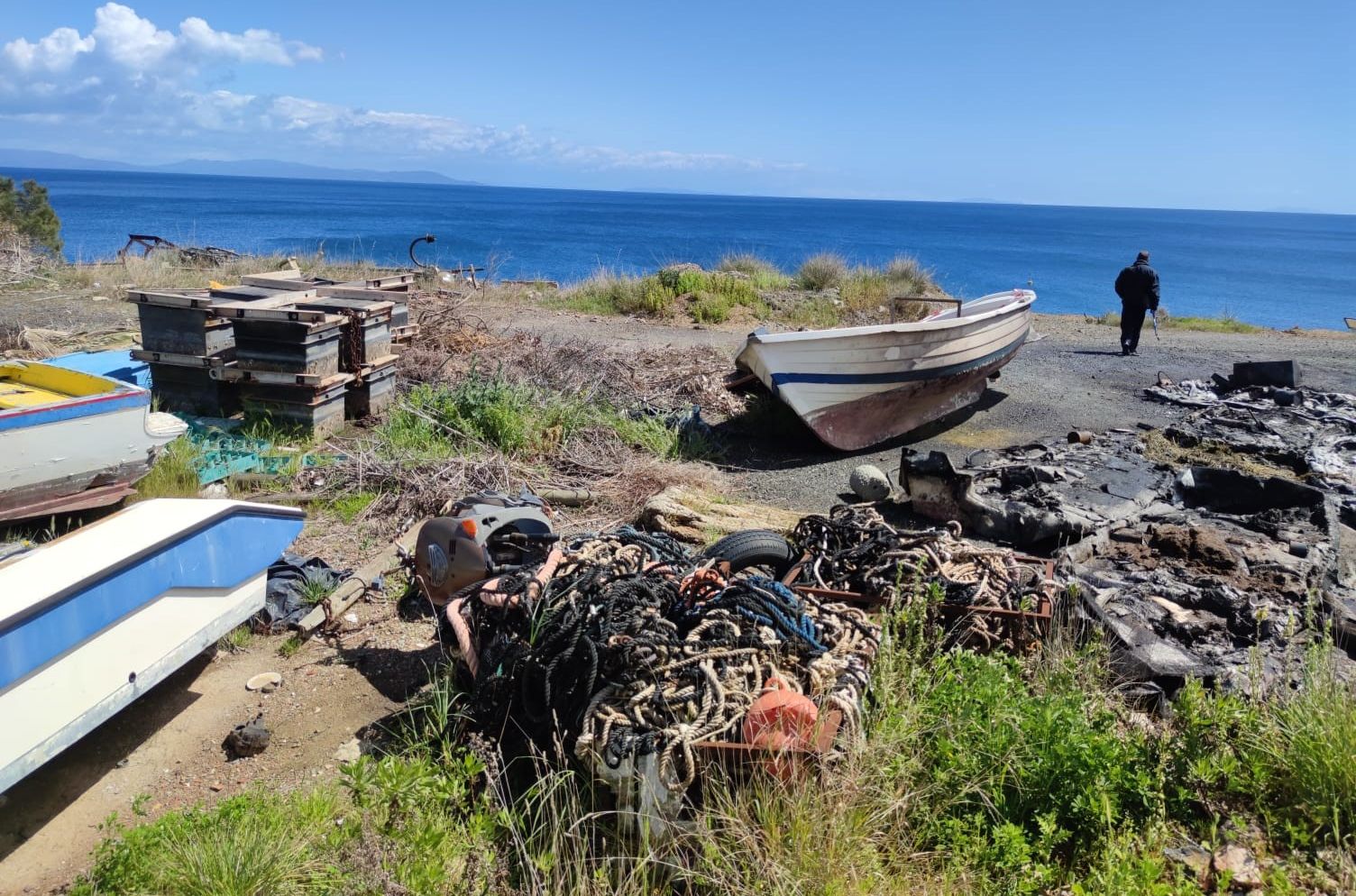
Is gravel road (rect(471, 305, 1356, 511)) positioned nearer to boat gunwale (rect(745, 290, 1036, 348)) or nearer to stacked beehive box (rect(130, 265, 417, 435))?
boat gunwale (rect(745, 290, 1036, 348))

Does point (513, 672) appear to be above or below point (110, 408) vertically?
below

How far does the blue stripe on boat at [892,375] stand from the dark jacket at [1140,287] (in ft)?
16.7

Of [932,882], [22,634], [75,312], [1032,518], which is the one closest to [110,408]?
[22,634]

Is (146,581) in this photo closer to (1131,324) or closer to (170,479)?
(170,479)

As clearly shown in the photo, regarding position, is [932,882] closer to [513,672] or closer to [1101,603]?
[513,672]

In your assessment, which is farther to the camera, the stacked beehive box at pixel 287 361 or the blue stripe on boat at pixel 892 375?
the blue stripe on boat at pixel 892 375

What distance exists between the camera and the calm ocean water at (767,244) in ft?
161

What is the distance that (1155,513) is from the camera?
6.77 m

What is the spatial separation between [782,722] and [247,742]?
2.50m

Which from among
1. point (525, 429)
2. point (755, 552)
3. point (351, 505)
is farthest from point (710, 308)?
point (755, 552)

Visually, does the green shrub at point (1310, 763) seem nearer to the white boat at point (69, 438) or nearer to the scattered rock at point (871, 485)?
the scattered rock at point (871, 485)

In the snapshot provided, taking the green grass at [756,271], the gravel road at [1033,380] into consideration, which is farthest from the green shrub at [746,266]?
the gravel road at [1033,380]

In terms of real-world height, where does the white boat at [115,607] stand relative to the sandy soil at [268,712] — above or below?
above

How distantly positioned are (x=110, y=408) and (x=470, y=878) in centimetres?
487
